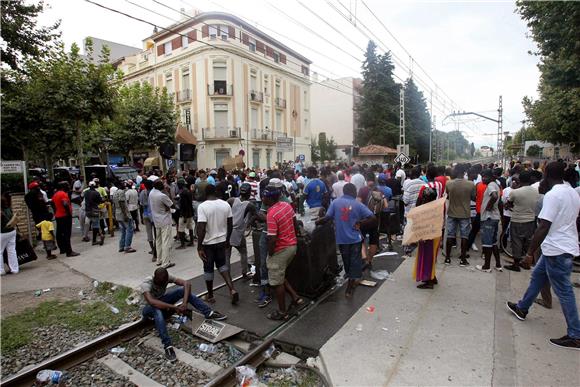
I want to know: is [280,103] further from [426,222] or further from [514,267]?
[426,222]

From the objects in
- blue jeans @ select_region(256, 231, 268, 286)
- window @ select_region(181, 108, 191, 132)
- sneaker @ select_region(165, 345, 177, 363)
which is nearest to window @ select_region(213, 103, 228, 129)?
window @ select_region(181, 108, 191, 132)

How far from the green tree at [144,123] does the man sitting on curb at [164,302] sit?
922 inches

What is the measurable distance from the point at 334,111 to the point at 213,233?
174 feet

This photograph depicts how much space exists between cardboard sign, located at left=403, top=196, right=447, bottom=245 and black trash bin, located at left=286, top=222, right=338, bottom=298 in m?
1.27

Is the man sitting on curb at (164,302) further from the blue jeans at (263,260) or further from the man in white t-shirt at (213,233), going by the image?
the blue jeans at (263,260)

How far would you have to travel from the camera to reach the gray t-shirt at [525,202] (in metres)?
5.89

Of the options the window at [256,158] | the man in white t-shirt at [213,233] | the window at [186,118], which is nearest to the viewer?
the man in white t-shirt at [213,233]

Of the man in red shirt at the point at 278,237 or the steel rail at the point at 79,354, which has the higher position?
the man in red shirt at the point at 278,237

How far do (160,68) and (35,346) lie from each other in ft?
115

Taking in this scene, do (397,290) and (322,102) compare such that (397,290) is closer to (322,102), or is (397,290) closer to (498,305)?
(498,305)

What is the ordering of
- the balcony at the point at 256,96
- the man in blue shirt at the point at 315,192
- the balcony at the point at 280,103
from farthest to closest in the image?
the balcony at the point at 280,103 < the balcony at the point at 256,96 < the man in blue shirt at the point at 315,192

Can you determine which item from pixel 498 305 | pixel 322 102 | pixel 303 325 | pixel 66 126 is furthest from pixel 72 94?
pixel 322 102

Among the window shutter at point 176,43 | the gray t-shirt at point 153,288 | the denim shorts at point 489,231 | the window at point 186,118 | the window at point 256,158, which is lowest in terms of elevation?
the gray t-shirt at point 153,288

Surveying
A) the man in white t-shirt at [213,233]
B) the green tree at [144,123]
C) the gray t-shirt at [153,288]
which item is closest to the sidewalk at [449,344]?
the man in white t-shirt at [213,233]
